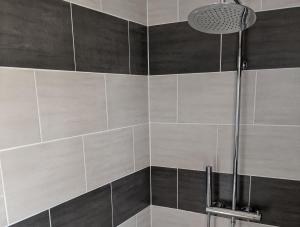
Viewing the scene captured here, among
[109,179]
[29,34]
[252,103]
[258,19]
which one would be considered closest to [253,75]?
[252,103]

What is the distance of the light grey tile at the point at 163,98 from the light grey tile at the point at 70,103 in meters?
0.39

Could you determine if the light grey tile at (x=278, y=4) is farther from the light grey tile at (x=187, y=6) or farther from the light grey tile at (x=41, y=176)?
the light grey tile at (x=41, y=176)

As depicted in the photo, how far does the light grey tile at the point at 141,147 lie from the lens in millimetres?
1396

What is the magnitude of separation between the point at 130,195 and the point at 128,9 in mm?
950

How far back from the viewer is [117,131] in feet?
4.08

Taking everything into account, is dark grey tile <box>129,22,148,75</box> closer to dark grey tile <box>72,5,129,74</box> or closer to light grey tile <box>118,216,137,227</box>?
dark grey tile <box>72,5,129,74</box>

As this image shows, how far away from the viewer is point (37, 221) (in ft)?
Answer: 2.93

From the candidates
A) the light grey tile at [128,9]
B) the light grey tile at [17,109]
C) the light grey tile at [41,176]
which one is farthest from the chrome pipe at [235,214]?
the light grey tile at [128,9]

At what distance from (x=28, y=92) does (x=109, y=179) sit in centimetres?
56

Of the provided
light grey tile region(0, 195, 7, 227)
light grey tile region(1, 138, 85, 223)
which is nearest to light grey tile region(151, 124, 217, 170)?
light grey tile region(1, 138, 85, 223)

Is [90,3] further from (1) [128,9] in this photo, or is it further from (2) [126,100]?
(2) [126,100]

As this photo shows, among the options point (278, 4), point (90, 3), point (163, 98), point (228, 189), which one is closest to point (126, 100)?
point (163, 98)

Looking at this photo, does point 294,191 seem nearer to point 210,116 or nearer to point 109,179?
point 210,116

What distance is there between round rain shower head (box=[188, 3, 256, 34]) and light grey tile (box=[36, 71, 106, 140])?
484mm
